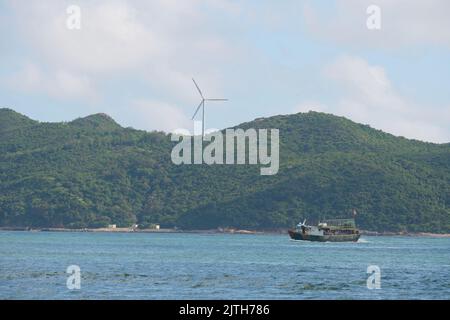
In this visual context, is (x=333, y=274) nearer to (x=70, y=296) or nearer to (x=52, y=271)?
(x=52, y=271)

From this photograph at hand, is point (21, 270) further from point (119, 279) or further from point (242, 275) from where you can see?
point (242, 275)

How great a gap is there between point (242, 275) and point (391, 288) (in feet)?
65.8

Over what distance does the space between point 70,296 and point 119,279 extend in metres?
17.5

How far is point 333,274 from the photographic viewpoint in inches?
4422

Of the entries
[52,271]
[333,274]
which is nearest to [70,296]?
[52,271]

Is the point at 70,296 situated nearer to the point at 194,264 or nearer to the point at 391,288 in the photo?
the point at 391,288
